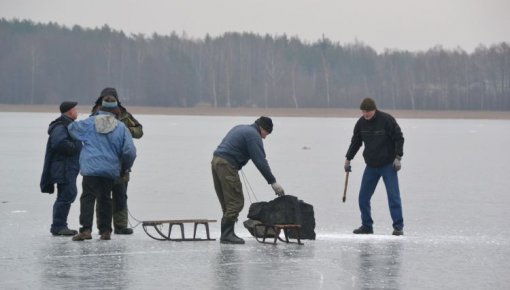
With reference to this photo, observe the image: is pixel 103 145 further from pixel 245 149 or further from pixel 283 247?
pixel 283 247

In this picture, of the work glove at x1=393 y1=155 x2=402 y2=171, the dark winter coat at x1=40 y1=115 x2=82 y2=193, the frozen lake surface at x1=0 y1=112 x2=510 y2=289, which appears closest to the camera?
the frozen lake surface at x1=0 y1=112 x2=510 y2=289

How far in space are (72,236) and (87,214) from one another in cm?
67

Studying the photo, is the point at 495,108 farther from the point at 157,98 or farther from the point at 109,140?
the point at 109,140

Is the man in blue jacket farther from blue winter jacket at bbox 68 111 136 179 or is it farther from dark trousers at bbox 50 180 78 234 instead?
dark trousers at bbox 50 180 78 234

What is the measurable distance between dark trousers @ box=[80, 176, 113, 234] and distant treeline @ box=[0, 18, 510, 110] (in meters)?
127

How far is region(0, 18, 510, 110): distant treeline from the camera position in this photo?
471 ft

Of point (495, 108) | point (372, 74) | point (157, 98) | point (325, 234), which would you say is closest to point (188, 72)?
point (157, 98)

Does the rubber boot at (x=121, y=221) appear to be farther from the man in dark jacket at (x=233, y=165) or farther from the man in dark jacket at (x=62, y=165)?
the man in dark jacket at (x=233, y=165)

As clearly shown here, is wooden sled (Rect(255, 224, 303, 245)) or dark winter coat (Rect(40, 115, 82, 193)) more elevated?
dark winter coat (Rect(40, 115, 82, 193))

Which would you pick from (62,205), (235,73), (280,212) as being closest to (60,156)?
(62,205)

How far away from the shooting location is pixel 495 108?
461 feet

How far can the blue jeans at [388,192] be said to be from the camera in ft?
45.0

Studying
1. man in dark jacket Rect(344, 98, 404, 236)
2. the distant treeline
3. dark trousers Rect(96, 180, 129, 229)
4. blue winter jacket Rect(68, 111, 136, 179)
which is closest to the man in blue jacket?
blue winter jacket Rect(68, 111, 136, 179)

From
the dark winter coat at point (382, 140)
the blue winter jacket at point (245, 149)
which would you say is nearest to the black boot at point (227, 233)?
the blue winter jacket at point (245, 149)
